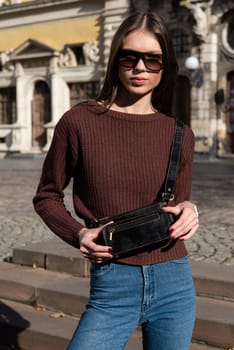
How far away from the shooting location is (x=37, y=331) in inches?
158

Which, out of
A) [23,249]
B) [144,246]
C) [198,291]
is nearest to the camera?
[144,246]

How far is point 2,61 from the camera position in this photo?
27297mm

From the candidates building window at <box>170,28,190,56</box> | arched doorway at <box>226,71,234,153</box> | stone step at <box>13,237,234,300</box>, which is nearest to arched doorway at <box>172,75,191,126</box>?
building window at <box>170,28,190,56</box>

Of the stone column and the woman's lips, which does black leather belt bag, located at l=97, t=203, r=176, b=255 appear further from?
the stone column

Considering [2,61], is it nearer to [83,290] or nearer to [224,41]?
[224,41]

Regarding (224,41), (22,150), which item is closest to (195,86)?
(224,41)

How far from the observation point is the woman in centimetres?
187

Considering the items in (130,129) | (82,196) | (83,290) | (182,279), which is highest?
(130,129)

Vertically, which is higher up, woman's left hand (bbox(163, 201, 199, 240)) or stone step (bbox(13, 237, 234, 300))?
woman's left hand (bbox(163, 201, 199, 240))

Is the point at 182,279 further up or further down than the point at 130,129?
further down

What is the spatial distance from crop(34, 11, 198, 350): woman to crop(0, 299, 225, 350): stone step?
1943mm

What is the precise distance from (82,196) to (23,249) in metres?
3.53

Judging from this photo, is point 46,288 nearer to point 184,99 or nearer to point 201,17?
point 201,17

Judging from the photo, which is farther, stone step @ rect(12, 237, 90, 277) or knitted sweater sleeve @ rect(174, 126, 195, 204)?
stone step @ rect(12, 237, 90, 277)
